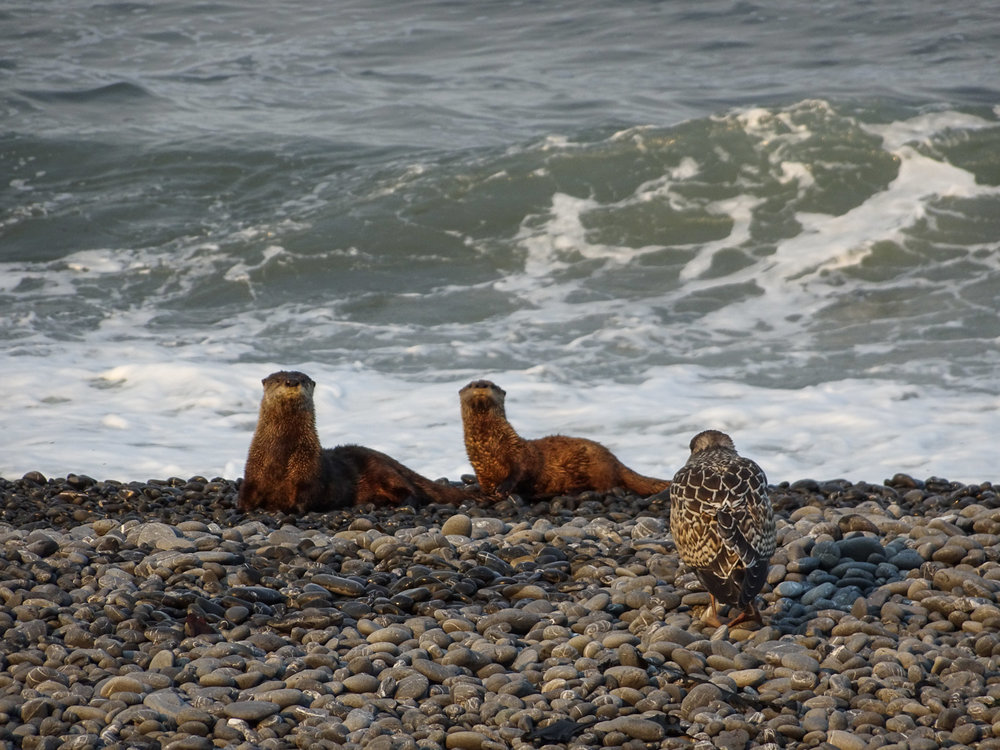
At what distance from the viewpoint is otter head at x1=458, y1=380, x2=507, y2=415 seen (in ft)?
29.4

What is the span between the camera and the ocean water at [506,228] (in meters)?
12.0

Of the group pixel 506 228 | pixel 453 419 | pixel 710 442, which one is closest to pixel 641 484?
pixel 710 442

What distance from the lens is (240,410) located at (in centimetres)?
1235

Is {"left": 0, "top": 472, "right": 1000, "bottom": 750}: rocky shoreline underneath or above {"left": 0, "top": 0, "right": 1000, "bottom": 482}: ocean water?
underneath

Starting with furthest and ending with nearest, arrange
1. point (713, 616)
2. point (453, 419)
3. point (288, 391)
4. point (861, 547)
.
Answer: point (453, 419), point (288, 391), point (861, 547), point (713, 616)

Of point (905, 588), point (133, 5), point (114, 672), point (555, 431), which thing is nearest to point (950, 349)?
point (555, 431)

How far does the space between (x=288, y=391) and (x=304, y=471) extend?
1.90 feet

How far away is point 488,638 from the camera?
17.7 feet

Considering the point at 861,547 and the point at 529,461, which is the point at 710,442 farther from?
the point at 529,461

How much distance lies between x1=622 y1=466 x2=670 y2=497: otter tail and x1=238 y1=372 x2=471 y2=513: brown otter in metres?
1.12

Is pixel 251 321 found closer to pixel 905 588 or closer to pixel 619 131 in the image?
pixel 619 131

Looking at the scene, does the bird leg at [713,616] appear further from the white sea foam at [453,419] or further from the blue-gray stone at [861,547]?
the white sea foam at [453,419]

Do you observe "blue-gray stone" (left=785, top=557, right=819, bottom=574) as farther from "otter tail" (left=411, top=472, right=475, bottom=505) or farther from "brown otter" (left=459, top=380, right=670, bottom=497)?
"otter tail" (left=411, top=472, right=475, bottom=505)

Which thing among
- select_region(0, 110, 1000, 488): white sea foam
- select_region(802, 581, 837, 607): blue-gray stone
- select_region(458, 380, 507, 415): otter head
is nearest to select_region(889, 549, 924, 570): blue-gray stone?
select_region(802, 581, 837, 607): blue-gray stone
